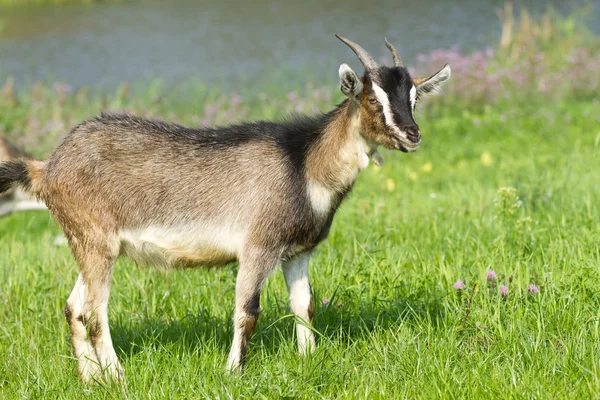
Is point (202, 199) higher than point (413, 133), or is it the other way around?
point (413, 133)

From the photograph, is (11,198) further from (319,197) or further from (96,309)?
(319,197)

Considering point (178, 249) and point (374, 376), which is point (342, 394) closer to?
point (374, 376)

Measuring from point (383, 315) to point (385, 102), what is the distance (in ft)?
4.54

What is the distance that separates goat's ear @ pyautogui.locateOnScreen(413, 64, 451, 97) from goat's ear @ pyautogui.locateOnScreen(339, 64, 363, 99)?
0.41 m

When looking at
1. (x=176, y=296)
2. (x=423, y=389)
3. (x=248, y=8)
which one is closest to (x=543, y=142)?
(x=176, y=296)

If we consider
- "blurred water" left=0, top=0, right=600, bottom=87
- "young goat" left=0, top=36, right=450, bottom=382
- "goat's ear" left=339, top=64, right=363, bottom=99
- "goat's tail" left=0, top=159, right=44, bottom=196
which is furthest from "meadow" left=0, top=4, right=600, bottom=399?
"blurred water" left=0, top=0, right=600, bottom=87

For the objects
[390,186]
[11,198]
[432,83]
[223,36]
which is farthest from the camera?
[223,36]

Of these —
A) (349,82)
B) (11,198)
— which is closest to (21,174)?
(349,82)

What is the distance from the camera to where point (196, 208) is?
445 cm

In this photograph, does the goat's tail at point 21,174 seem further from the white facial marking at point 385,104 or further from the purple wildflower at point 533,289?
the purple wildflower at point 533,289

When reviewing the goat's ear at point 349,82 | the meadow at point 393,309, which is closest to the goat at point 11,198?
the meadow at point 393,309

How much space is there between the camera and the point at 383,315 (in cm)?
482

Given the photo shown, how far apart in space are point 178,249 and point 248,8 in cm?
1944

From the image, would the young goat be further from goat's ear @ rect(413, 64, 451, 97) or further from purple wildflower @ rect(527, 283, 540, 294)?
purple wildflower @ rect(527, 283, 540, 294)
